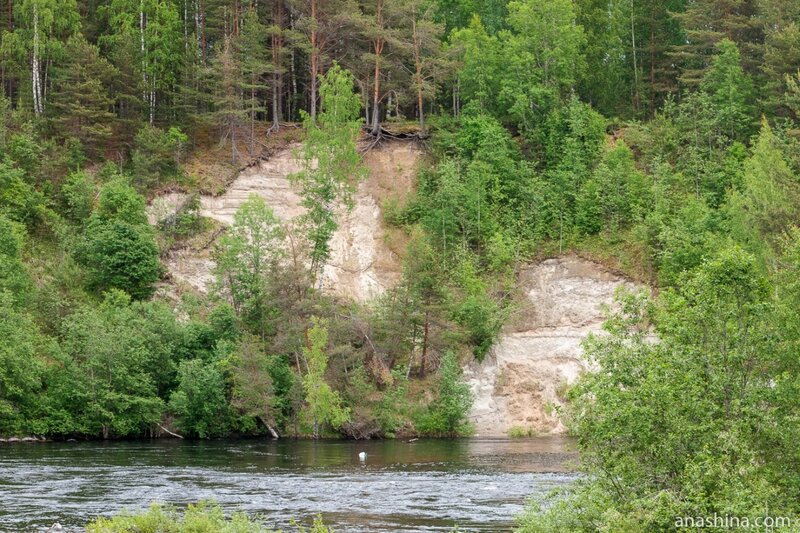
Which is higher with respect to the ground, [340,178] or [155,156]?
[155,156]

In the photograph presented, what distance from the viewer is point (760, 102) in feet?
240

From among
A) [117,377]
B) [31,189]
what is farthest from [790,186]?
[31,189]

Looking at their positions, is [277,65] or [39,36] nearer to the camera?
[39,36]

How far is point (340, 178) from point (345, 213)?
7.30m

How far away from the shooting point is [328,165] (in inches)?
2611

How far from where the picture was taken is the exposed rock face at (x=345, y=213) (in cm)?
6900

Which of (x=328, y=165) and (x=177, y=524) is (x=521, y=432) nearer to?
(x=328, y=165)

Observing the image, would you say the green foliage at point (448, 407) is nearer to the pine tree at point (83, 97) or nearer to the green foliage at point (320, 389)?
the green foliage at point (320, 389)

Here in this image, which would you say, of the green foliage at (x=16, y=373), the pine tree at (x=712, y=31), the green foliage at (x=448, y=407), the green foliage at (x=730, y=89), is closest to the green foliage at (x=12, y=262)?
the green foliage at (x=16, y=373)

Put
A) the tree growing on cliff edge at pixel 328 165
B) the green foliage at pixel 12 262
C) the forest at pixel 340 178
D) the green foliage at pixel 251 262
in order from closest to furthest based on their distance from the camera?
the forest at pixel 340 178 → the green foliage at pixel 12 262 → the green foliage at pixel 251 262 → the tree growing on cliff edge at pixel 328 165

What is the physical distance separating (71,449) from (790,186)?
4360 centimetres

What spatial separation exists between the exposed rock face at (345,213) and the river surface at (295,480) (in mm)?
17426

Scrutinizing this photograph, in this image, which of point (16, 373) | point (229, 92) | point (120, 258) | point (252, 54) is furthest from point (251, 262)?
point (252, 54)

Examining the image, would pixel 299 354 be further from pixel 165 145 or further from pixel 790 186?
pixel 790 186
